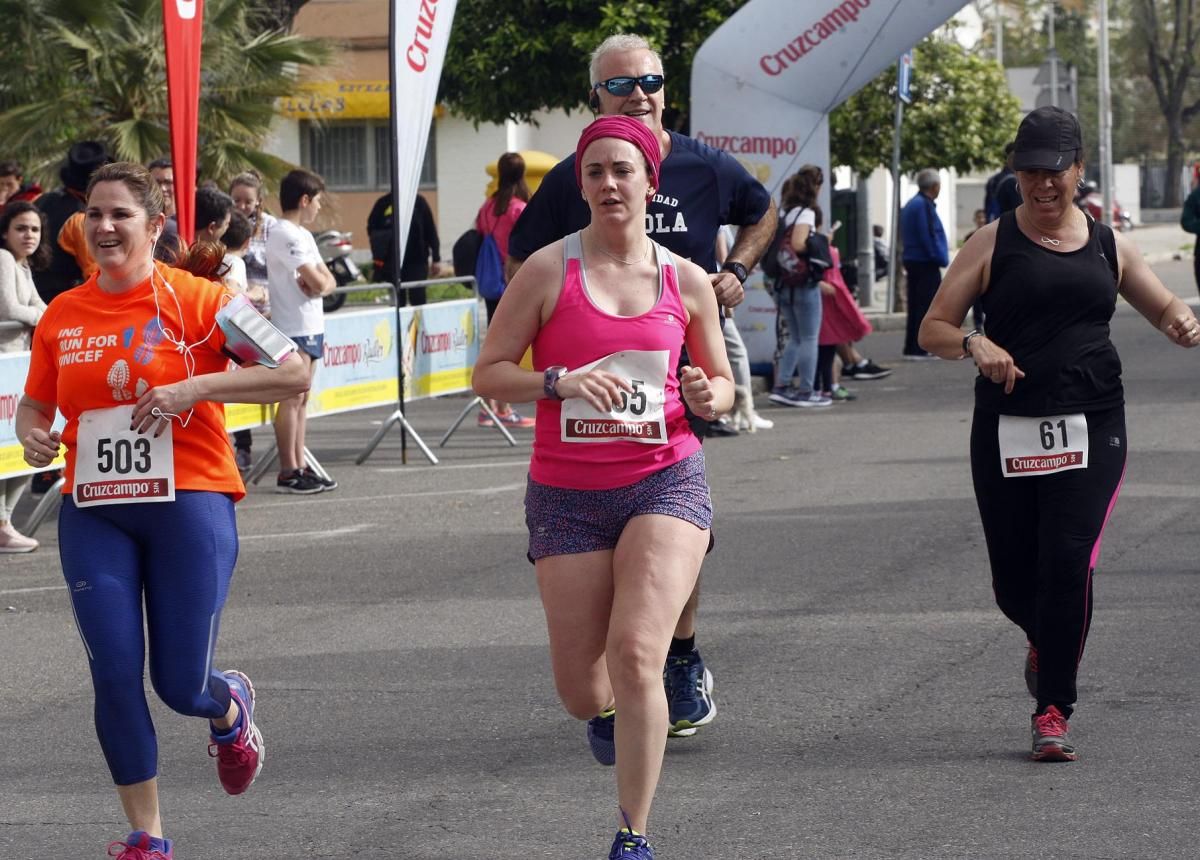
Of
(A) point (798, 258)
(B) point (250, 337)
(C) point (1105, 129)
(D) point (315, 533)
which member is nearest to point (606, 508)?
(B) point (250, 337)

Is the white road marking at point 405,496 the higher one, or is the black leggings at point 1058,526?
the black leggings at point 1058,526

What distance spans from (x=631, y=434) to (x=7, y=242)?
21.6 ft

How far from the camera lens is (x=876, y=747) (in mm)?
5961

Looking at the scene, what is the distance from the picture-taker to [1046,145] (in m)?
5.74

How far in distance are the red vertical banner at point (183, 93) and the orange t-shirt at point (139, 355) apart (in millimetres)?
5609

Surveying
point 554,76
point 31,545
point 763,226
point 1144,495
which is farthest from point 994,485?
point 554,76

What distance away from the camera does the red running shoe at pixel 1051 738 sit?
5.73 m

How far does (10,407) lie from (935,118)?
679 inches

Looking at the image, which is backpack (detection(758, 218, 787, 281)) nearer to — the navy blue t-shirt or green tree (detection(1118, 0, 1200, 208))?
the navy blue t-shirt

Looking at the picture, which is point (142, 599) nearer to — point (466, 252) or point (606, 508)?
point (606, 508)

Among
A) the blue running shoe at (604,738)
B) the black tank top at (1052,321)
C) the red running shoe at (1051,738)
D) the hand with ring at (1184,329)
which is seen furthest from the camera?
the hand with ring at (1184,329)

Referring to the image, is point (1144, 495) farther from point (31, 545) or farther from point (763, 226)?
point (31, 545)

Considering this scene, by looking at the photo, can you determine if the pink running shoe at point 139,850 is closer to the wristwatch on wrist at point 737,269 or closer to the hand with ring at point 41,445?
the hand with ring at point 41,445

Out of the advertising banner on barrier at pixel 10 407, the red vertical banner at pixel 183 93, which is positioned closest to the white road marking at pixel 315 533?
the advertising banner on barrier at pixel 10 407
